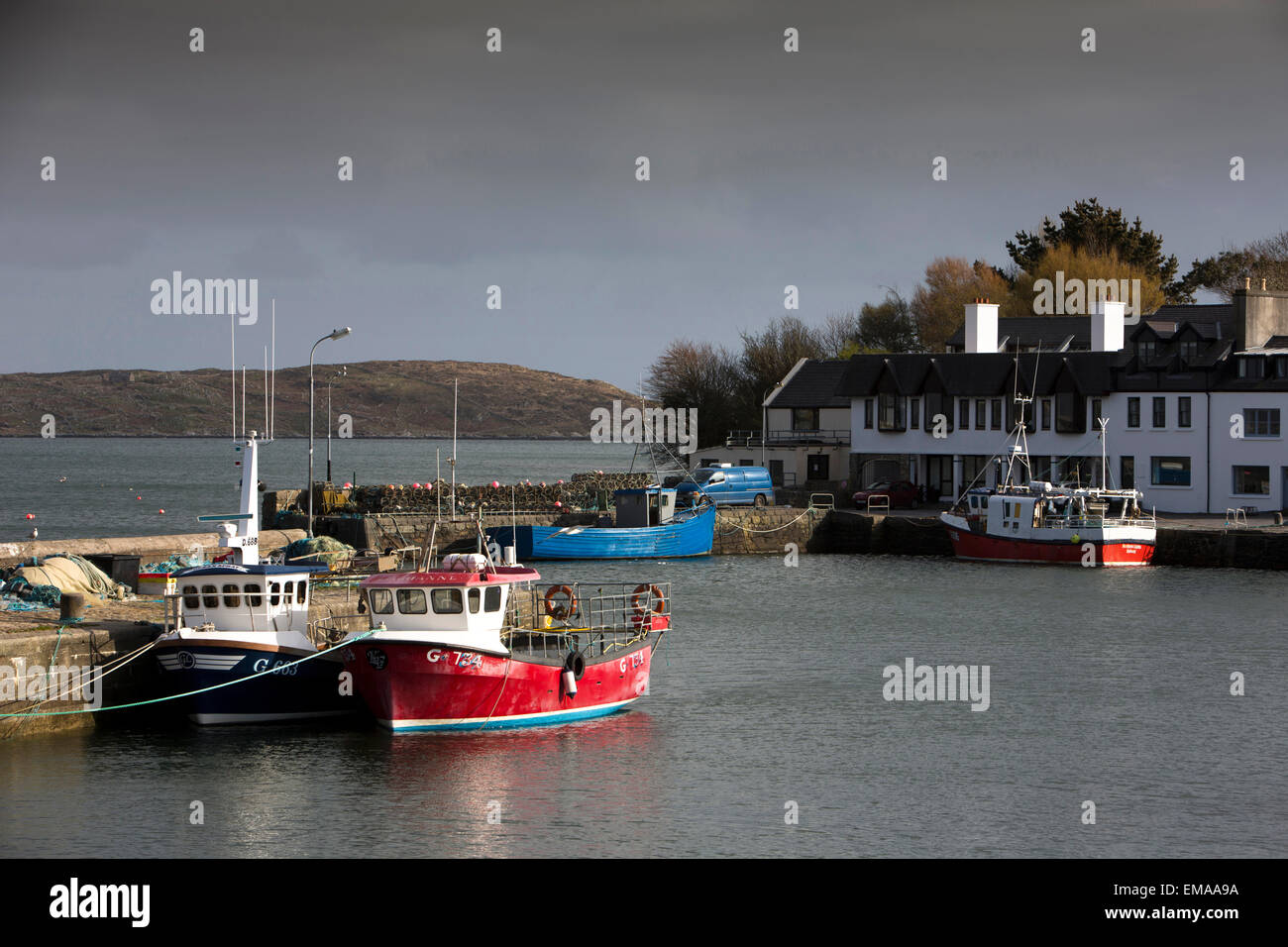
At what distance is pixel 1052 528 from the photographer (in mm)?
61344

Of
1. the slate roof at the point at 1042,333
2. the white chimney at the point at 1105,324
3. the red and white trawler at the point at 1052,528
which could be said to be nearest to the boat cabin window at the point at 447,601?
the red and white trawler at the point at 1052,528

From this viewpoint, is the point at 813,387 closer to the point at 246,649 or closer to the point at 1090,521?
the point at 1090,521

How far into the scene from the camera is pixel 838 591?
52.8 meters

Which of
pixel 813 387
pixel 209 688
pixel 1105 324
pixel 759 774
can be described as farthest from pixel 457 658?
pixel 813 387

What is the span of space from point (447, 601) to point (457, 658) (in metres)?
1.08

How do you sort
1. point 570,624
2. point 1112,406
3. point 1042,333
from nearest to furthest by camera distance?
point 570,624 < point 1112,406 < point 1042,333

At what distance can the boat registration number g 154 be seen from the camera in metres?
26.8

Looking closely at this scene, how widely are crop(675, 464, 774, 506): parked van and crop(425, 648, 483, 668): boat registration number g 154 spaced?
152 feet

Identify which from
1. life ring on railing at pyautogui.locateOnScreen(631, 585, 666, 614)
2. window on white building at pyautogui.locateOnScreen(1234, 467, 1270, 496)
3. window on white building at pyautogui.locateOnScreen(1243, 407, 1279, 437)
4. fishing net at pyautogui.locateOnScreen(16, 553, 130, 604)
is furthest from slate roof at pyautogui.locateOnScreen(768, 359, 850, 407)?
fishing net at pyautogui.locateOnScreen(16, 553, 130, 604)

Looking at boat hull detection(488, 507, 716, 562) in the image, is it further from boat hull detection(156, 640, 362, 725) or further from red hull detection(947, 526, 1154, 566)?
boat hull detection(156, 640, 362, 725)

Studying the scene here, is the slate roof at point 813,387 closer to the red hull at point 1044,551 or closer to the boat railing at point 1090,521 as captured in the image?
the red hull at point 1044,551

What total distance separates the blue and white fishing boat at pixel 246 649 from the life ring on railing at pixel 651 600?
6432 mm

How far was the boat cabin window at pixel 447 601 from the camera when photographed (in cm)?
2734
